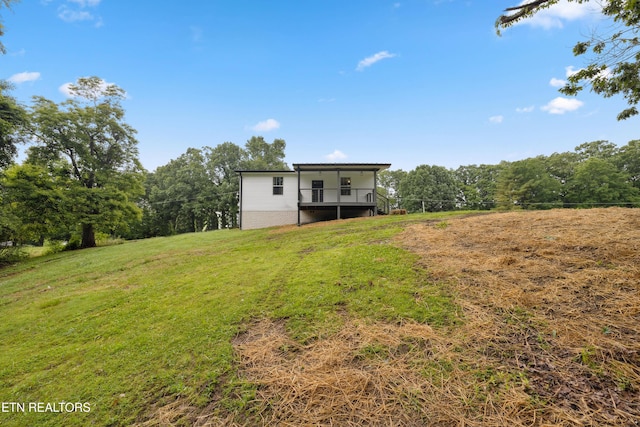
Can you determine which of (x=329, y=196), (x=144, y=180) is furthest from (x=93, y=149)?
(x=329, y=196)

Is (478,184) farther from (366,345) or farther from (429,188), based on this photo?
(366,345)

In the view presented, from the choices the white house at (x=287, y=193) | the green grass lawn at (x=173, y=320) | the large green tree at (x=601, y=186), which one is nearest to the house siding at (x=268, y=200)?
the white house at (x=287, y=193)

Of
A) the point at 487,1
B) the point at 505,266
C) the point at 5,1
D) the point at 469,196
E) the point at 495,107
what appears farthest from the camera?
the point at 469,196

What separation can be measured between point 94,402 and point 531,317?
4.45 m

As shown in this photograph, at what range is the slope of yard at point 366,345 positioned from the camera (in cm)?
186

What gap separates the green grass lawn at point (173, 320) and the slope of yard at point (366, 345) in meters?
0.02

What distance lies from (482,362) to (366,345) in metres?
1.05

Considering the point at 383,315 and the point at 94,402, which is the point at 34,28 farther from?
→ the point at 383,315

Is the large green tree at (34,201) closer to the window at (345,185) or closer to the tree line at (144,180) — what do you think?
the tree line at (144,180)

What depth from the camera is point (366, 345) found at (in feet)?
8.41

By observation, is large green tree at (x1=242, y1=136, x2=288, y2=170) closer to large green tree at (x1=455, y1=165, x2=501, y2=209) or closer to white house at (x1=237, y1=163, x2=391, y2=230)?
white house at (x1=237, y1=163, x2=391, y2=230)

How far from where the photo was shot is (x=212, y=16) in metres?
13.3

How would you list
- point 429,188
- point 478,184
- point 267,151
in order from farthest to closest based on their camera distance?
point 478,184
point 429,188
point 267,151

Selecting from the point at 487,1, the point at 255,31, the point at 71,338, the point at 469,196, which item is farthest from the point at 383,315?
the point at 469,196
